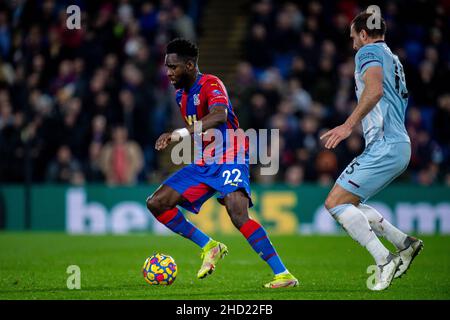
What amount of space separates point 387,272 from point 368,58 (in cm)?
193

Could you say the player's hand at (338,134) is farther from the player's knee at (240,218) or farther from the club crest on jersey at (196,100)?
the club crest on jersey at (196,100)

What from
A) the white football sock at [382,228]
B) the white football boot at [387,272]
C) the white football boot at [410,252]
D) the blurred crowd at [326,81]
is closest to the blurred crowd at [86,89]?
the blurred crowd at [326,81]

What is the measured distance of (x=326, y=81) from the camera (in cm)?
1934

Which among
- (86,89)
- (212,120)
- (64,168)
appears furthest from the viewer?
(86,89)

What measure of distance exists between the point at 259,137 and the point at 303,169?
1.12 meters

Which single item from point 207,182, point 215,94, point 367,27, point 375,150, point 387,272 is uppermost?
point 367,27

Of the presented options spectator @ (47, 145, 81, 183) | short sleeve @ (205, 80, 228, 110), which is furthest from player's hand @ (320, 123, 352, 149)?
spectator @ (47, 145, 81, 183)

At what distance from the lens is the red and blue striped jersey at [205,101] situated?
9047mm

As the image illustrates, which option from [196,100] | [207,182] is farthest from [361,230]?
[196,100]

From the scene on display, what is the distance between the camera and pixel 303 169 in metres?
18.6

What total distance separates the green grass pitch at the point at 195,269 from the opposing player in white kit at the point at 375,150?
1.43 ft

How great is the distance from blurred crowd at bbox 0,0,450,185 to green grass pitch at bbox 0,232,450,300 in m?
2.50

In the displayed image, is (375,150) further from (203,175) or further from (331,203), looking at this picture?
(203,175)
